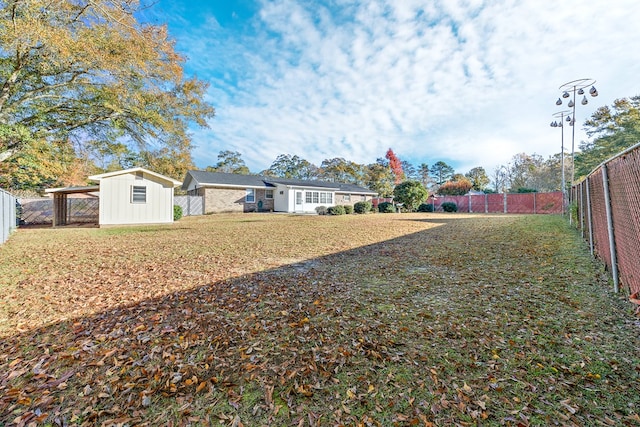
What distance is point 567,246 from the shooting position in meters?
6.10

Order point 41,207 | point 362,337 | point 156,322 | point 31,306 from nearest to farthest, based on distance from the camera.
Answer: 1. point 362,337
2. point 156,322
3. point 31,306
4. point 41,207

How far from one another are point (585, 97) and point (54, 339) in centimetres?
2218

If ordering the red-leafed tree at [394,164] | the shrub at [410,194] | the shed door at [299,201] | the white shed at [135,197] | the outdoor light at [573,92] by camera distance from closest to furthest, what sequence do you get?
the white shed at [135,197] → the outdoor light at [573,92] → the shrub at [410,194] → the shed door at [299,201] → the red-leafed tree at [394,164]

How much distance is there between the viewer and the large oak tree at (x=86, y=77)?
331 inches

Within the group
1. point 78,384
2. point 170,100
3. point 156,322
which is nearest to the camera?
point 78,384

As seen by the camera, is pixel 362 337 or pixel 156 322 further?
pixel 156 322

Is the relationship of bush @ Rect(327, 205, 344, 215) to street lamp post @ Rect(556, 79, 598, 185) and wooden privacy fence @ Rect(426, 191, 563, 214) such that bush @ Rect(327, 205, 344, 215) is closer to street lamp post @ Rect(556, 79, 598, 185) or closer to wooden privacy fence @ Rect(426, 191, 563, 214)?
wooden privacy fence @ Rect(426, 191, 563, 214)

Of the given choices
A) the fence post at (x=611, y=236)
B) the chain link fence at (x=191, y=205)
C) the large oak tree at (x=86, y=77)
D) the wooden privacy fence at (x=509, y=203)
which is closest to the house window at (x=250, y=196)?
the chain link fence at (x=191, y=205)

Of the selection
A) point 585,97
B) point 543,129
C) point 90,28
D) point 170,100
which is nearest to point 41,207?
point 170,100

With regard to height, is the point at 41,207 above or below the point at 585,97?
below

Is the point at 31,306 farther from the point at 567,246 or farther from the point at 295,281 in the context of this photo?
the point at 567,246

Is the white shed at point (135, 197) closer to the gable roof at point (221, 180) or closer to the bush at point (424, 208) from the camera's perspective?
the gable roof at point (221, 180)

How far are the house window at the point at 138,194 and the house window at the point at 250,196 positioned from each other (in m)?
10.6

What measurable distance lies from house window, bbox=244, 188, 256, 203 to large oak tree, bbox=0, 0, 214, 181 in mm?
9840
